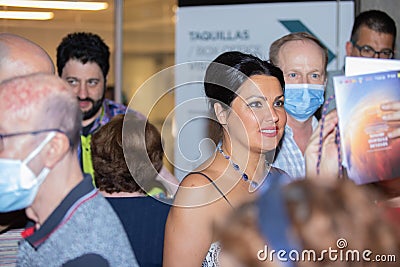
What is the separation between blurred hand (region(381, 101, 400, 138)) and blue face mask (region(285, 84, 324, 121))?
3.51 ft

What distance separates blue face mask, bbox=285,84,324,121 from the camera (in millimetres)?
3654

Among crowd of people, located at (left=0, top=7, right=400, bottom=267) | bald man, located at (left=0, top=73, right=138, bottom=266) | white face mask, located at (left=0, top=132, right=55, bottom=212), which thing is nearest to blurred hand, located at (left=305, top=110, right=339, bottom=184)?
crowd of people, located at (left=0, top=7, right=400, bottom=267)

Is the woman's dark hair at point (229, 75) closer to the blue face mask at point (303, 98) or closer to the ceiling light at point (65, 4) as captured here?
the blue face mask at point (303, 98)

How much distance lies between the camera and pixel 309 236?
4.09 ft

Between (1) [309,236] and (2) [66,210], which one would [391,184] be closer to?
(2) [66,210]

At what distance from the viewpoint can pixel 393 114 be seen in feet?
8.51

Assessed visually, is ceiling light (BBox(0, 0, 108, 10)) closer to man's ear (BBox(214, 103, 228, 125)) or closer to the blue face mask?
the blue face mask

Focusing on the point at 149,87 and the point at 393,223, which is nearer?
the point at 393,223

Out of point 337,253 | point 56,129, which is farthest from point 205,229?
point 337,253

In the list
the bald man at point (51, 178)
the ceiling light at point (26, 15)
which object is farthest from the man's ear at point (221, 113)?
the ceiling light at point (26, 15)

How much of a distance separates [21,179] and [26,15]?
185 inches

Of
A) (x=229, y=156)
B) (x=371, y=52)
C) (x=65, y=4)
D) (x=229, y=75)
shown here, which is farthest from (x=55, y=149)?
(x=65, y=4)

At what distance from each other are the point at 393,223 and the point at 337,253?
111 mm

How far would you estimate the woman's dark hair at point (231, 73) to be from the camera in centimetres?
308
